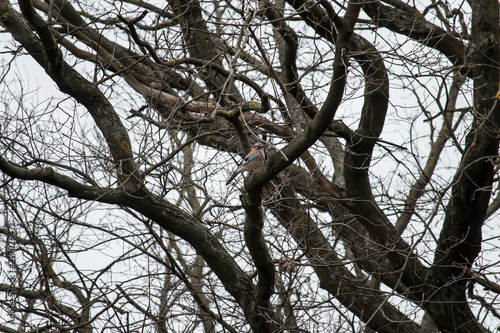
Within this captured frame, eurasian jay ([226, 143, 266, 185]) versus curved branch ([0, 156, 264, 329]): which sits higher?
eurasian jay ([226, 143, 266, 185])

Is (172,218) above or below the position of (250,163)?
below

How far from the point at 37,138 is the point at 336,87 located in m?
3.79

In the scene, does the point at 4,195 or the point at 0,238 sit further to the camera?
the point at 0,238

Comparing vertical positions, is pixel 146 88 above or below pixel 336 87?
above

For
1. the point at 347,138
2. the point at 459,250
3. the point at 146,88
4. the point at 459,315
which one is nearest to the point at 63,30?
the point at 146,88

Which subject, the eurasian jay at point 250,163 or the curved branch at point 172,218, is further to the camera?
the eurasian jay at point 250,163

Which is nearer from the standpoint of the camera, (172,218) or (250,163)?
(172,218)

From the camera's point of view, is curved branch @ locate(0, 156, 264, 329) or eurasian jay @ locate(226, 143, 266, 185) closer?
curved branch @ locate(0, 156, 264, 329)

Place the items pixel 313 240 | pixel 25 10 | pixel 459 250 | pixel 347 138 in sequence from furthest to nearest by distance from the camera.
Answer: pixel 313 240 < pixel 347 138 < pixel 459 250 < pixel 25 10

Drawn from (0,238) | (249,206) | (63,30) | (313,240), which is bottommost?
(249,206)

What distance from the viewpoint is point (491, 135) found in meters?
5.08

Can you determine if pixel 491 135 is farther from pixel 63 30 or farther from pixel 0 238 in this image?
pixel 0 238

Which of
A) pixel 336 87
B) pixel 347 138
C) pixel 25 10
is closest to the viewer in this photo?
pixel 336 87

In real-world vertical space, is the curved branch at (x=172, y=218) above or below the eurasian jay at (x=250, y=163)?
below
